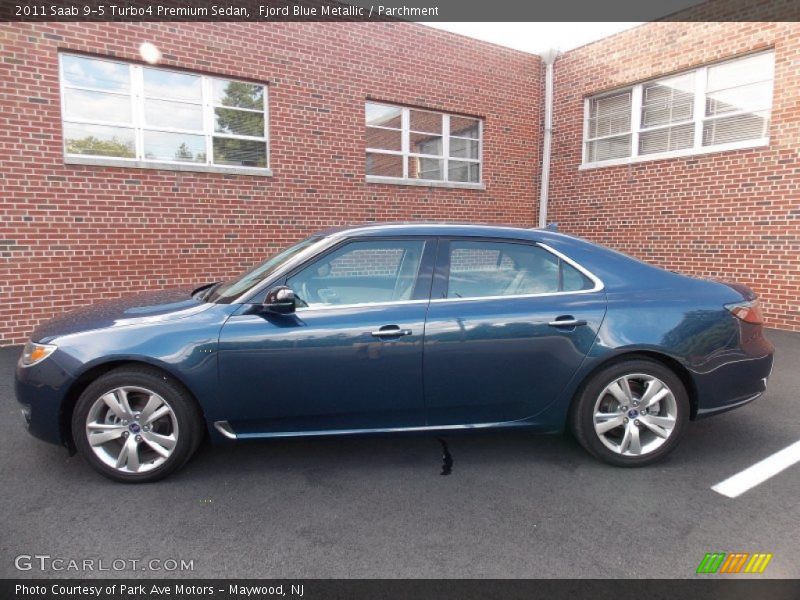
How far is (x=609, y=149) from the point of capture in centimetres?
971

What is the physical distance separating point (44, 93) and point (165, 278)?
8.98ft

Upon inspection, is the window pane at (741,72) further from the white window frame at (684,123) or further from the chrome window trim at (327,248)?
the chrome window trim at (327,248)

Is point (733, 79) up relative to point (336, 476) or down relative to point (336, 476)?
up

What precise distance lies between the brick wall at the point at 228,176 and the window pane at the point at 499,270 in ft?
17.7

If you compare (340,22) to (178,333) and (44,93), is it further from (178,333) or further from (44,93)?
(178,333)

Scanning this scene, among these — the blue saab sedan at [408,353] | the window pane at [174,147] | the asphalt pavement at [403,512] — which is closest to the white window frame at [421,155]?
the window pane at [174,147]

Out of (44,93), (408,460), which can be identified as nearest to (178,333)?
(408,460)

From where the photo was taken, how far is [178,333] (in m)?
2.89

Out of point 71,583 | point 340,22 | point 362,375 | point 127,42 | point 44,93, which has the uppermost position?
point 340,22

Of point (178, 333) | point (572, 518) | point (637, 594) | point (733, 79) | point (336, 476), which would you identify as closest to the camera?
point (637, 594)

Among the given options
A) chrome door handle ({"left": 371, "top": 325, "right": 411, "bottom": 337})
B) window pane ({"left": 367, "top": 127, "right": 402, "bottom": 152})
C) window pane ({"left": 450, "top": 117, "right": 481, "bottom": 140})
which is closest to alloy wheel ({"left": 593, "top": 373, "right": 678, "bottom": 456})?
chrome door handle ({"left": 371, "top": 325, "right": 411, "bottom": 337})

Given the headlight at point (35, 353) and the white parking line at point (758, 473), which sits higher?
the headlight at point (35, 353)

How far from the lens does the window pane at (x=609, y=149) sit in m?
9.38

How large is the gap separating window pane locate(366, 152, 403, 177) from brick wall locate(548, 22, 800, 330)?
12.2 ft
